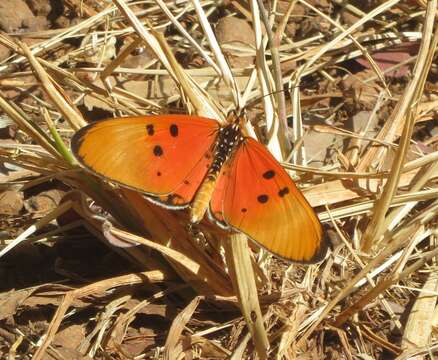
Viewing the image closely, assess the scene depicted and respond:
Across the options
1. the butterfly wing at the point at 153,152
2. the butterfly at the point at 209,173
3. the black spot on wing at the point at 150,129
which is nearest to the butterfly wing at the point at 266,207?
the butterfly at the point at 209,173

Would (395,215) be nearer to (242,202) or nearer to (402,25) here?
(242,202)

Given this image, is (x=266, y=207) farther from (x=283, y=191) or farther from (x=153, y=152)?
(x=153, y=152)

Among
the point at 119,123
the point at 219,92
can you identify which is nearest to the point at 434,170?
the point at 219,92

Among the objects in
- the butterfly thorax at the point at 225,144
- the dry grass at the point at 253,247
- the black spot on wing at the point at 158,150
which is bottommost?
the dry grass at the point at 253,247

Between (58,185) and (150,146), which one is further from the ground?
(150,146)

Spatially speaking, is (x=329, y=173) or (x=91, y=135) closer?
(x=91, y=135)

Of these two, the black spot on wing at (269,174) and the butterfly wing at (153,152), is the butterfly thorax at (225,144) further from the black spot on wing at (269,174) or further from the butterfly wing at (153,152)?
the black spot on wing at (269,174)
